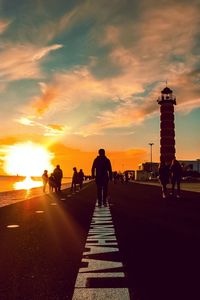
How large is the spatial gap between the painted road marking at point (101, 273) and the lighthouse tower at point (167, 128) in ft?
303

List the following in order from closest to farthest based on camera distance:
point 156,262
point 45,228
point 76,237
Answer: point 156,262 → point 76,237 → point 45,228

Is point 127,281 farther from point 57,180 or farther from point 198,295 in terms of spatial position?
point 57,180

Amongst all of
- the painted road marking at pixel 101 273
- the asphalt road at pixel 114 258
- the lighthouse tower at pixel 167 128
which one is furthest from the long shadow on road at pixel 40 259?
the lighthouse tower at pixel 167 128

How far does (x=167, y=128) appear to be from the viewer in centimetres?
10156

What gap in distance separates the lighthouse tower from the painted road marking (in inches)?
3637

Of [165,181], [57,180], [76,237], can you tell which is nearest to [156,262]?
[76,237]

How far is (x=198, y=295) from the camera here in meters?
4.29

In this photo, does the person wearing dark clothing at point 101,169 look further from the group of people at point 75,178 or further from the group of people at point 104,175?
the group of people at point 75,178

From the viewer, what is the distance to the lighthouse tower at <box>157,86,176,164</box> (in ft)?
330

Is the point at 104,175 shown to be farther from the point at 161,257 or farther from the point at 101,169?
the point at 161,257

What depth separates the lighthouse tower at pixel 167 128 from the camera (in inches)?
3954

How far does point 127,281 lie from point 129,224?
5.91m

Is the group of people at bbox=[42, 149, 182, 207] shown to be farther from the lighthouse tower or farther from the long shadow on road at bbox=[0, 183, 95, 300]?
the lighthouse tower

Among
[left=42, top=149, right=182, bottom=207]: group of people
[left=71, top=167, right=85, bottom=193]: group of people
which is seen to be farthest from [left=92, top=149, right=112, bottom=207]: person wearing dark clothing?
[left=71, top=167, right=85, bottom=193]: group of people
